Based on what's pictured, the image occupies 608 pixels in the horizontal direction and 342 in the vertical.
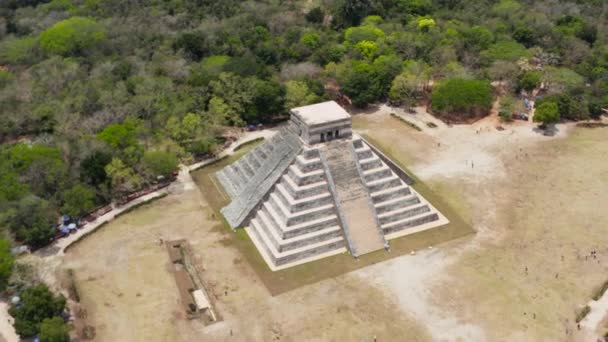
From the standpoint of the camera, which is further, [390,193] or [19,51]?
[19,51]

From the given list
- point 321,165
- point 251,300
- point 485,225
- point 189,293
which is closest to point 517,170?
point 485,225

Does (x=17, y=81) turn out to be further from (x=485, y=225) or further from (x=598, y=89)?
(x=598, y=89)

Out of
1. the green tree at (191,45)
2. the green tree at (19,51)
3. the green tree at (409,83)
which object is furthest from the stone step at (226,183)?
the green tree at (19,51)

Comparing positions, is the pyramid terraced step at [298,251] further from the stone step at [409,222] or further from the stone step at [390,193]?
the stone step at [390,193]

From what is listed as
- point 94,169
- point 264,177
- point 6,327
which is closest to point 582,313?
point 264,177

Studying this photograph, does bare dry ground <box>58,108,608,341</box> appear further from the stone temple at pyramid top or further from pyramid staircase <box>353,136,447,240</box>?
the stone temple at pyramid top

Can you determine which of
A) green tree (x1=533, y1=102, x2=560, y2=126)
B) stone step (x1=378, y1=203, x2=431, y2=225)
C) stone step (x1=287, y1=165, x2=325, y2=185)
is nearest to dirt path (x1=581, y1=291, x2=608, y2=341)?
stone step (x1=378, y1=203, x2=431, y2=225)

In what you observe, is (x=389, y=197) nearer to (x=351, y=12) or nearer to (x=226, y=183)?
(x=226, y=183)
